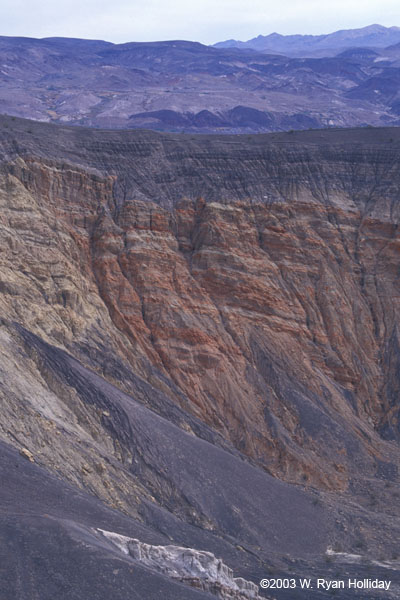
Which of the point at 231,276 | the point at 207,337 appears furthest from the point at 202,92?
the point at 207,337

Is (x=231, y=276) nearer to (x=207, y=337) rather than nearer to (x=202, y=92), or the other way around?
(x=207, y=337)

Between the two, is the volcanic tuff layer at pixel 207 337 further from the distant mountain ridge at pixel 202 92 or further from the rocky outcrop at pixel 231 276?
the distant mountain ridge at pixel 202 92

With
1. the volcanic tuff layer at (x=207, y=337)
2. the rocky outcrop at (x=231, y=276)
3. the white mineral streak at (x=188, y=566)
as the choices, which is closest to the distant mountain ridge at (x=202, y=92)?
the rocky outcrop at (x=231, y=276)

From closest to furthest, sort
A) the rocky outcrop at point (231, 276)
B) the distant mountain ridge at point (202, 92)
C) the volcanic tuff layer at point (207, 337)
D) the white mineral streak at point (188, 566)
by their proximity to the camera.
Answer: the white mineral streak at point (188, 566), the volcanic tuff layer at point (207, 337), the rocky outcrop at point (231, 276), the distant mountain ridge at point (202, 92)

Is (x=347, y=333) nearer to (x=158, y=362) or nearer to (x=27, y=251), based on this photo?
(x=158, y=362)

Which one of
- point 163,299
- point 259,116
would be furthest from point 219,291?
point 259,116

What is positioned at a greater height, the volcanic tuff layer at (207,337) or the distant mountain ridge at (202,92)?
the distant mountain ridge at (202,92)

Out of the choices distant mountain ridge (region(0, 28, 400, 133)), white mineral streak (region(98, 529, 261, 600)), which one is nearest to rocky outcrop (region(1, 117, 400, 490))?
white mineral streak (region(98, 529, 261, 600))

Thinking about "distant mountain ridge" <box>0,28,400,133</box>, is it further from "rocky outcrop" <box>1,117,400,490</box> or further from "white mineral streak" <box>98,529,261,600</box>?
"white mineral streak" <box>98,529,261,600</box>
